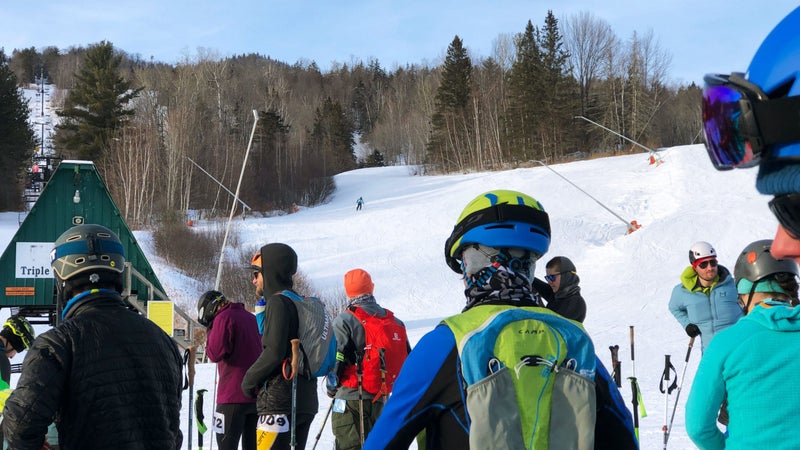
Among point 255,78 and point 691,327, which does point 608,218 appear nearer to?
point 691,327

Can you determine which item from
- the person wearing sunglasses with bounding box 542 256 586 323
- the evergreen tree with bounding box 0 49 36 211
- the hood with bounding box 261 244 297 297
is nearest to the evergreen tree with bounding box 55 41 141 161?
the evergreen tree with bounding box 0 49 36 211

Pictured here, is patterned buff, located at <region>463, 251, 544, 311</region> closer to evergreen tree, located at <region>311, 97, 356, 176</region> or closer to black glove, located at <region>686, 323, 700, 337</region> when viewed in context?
black glove, located at <region>686, 323, 700, 337</region>

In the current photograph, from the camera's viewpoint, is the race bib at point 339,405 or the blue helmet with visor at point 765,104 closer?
the blue helmet with visor at point 765,104

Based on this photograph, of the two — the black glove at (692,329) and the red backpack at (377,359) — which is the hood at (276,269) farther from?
the black glove at (692,329)

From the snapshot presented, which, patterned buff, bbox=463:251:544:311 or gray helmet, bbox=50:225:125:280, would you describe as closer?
patterned buff, bbox=463:251:544:311

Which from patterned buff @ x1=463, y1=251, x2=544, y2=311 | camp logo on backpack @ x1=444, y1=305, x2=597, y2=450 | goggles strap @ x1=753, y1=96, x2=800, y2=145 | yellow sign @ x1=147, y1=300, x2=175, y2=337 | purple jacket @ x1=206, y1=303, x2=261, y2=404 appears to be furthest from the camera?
yellow sign @ x1=147, y1=300, x2=175, y2=337

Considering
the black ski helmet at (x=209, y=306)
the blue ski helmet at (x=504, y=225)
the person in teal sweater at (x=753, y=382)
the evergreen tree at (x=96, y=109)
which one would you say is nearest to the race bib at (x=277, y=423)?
the black ski helmet at (x=209, y=306)

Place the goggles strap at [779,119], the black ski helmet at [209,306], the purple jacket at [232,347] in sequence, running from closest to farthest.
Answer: the goggles strap at [779,119] → the purple jacket at [232,347] → the black ski helmet at [209,306]

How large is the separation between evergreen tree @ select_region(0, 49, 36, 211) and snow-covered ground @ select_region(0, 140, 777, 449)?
588 centimetres

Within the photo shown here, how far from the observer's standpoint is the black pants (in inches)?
234

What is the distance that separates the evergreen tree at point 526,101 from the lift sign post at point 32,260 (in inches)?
1875

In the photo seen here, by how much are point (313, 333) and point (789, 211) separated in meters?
4.41

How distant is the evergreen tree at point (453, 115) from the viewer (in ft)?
225

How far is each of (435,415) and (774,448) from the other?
1253 millimetres
